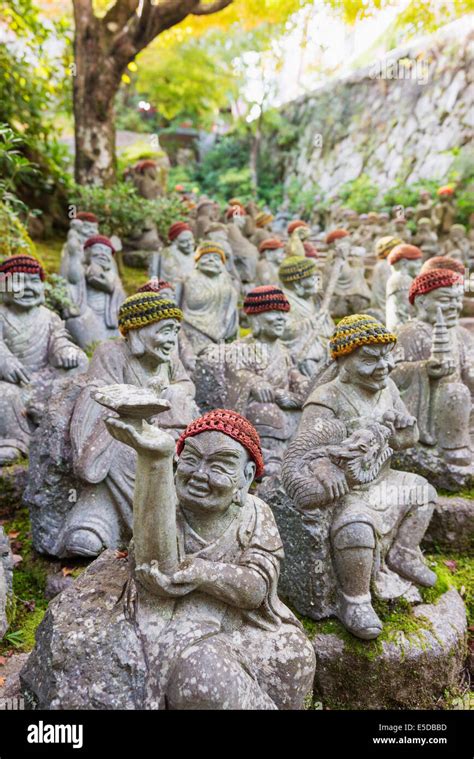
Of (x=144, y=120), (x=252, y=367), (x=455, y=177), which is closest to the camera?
(x=252, y=367)

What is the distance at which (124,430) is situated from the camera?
7.38 ft

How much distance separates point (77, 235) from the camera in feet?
30.1

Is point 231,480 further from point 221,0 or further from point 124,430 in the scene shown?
point 221,0

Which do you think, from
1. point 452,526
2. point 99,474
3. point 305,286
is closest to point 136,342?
point 99,474

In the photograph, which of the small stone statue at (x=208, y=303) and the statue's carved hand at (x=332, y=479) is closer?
the statue's carved hand at (x=332, y=479)

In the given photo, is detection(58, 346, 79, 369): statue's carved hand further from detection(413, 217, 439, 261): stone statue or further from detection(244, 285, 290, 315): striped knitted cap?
detection(413, 217, 439, 261): stone statue

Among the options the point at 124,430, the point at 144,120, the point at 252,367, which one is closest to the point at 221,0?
the point at 252,367

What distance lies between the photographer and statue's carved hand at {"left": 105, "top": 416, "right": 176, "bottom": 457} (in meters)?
2.25

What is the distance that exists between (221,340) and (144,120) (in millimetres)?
22736

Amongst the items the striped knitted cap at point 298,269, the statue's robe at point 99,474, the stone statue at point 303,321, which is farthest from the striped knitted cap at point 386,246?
the statue's robe at point 99,474

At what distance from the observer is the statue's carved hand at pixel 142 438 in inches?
88.4

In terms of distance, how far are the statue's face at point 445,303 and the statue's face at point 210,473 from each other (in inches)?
128

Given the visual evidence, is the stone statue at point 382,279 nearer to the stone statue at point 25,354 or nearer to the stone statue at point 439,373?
the stone statue at point 439,373

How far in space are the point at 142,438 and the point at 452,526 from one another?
340cm
